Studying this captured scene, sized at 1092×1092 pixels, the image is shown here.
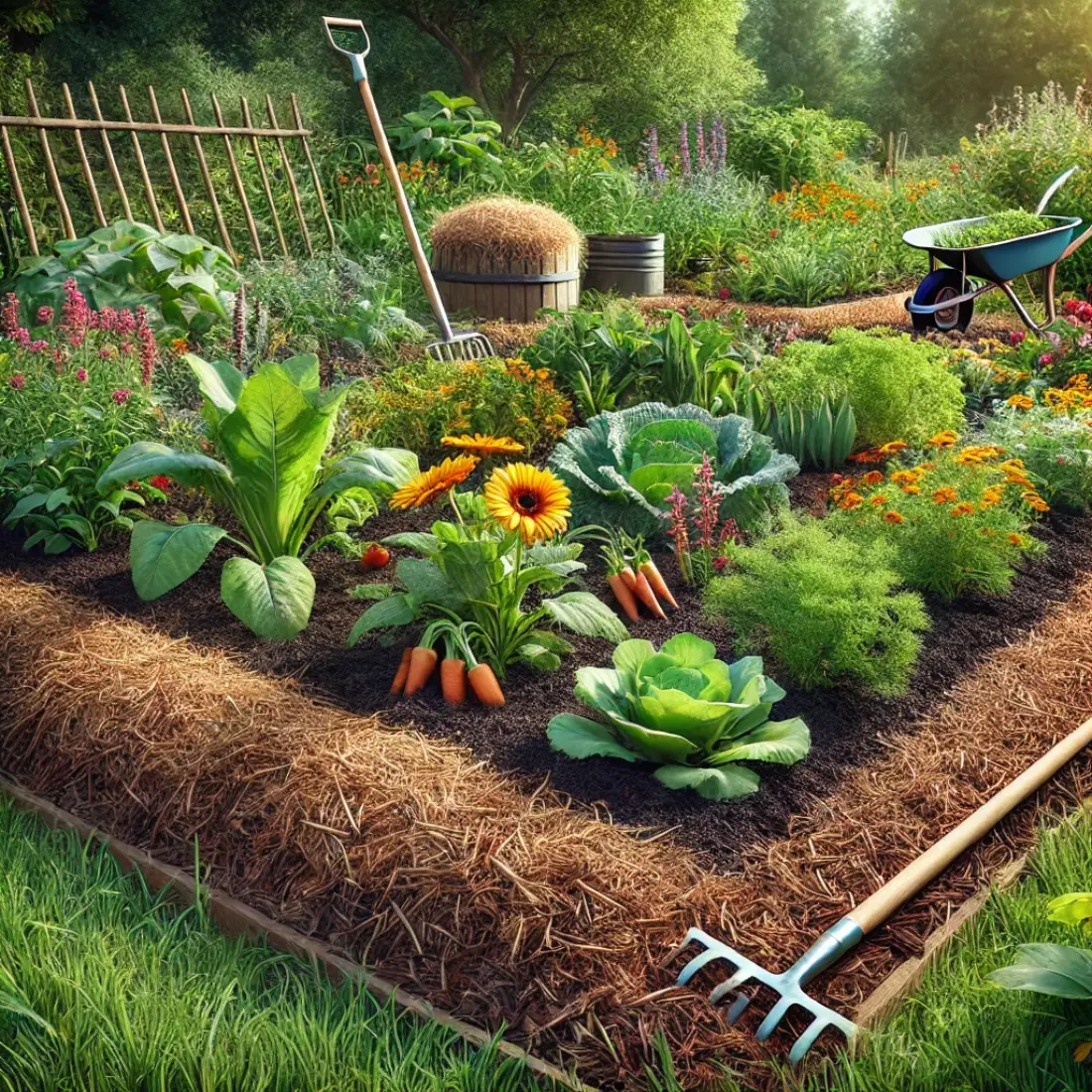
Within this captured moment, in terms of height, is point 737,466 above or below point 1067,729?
above

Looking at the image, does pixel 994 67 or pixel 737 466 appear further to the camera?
pixel 994 67

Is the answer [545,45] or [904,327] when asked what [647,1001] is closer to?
[904,327]

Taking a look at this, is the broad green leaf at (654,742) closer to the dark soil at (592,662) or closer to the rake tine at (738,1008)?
the dark soil at (592,662)

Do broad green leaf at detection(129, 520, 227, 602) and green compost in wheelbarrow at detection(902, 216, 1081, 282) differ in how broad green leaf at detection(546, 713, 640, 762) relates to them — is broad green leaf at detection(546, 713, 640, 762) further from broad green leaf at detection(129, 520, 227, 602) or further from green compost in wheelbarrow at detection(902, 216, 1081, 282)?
green compost in wheelbarrow at detection(902, 216, 1081, 282)

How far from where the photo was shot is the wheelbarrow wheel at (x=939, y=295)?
5.24 meters

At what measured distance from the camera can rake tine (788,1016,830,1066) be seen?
6.34ft

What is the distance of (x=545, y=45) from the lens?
1744 centimetres

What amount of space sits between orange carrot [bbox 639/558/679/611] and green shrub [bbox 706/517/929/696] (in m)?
0.18

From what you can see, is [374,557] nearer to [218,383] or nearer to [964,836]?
[218,383]

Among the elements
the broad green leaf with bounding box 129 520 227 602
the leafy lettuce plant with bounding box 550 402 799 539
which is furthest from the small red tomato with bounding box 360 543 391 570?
the leafy lettuce plant with bounding box 550 402 799 539

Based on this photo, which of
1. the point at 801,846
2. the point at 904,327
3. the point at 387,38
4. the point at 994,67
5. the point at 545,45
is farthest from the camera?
the point at 994,67

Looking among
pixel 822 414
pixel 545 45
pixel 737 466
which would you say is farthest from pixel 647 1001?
pixel 545 45

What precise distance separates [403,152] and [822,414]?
692 cm

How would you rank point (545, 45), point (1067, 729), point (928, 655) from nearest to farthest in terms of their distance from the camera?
point (1067, 729), point (928, 655), point (545, 45)
